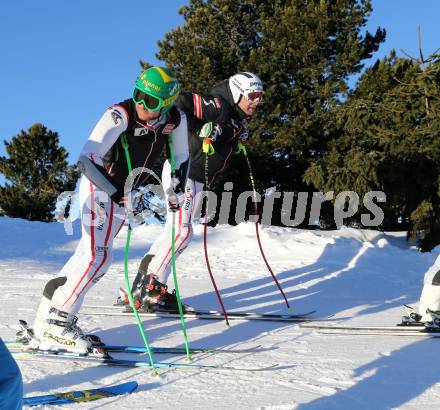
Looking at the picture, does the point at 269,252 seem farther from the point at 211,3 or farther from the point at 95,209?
the point at 211,3

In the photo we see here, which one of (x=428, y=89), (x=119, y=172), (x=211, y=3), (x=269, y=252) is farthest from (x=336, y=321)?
(x=211, y=3)

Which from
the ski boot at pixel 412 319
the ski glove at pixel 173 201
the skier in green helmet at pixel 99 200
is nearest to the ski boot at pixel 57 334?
the skier in green helmet at pixel 99 200

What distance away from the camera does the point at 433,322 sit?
458 centimetres

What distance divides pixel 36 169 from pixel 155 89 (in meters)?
31.5

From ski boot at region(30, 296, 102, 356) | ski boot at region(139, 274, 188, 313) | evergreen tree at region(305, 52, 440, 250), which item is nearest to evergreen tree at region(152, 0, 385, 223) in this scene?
evergreen tree at region(305, 52, 440, 250)

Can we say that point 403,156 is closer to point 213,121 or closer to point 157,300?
point 213,121

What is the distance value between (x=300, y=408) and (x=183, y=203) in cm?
339

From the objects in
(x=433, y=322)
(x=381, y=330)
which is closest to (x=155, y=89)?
(x=381, y=330)

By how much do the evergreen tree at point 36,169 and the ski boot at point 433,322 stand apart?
88.5ft

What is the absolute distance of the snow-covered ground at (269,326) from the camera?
2.79 metres

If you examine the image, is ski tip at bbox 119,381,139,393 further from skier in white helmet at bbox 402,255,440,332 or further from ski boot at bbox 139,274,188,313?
skier in white helmet at bbox 402,255,440,332

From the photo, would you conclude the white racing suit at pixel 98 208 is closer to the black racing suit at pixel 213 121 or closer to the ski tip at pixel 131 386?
the ski tip at pixel 131 386

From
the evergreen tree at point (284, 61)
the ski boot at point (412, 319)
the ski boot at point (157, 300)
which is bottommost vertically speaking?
the ski boot at point (157, 300)

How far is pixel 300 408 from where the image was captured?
2564 millimetres
